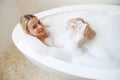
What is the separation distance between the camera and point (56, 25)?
165cm

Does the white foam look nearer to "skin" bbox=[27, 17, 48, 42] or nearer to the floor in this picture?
"skin" bbox=[27, 17, 48, 42]

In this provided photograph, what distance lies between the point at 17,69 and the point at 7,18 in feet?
1.83

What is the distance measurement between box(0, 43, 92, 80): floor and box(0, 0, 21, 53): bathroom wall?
0.37 feet

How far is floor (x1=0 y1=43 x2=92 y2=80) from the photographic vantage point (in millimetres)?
1814

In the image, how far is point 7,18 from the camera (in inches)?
83.0

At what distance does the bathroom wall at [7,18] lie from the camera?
6.67 ft

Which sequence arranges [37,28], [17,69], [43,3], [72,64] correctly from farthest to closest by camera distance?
[43,3] < [17,69] < [37,28] < [72,64]

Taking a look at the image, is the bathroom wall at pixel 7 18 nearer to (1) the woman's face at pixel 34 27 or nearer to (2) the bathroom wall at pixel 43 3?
(2) the bathroom wall at pixel 43 3

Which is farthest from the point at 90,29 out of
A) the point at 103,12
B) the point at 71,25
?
the point at 103,12

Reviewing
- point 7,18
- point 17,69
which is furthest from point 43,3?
point 17,69

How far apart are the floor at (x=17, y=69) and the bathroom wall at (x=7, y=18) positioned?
11 centimetres

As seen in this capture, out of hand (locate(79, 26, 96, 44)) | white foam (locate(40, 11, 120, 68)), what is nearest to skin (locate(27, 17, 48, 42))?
white foam (locate(40, 11, 120, 68))

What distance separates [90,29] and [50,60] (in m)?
0.39

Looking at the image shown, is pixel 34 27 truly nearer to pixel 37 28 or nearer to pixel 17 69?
pixel 37 28
